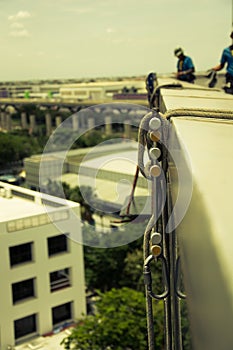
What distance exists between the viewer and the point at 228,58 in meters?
1.66

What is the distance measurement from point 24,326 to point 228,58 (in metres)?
0.99

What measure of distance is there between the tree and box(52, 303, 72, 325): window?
42.2 inches

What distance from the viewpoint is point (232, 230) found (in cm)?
21

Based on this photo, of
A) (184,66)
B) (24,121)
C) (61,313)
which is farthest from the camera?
(24,121)

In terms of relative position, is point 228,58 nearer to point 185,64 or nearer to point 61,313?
point 185,64

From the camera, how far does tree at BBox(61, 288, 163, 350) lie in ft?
10.5

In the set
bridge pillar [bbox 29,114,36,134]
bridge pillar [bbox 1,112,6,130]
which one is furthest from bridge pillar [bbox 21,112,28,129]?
bridge pillar [bbox 1,112,6,130]

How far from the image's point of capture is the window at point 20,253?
1035 millimetres

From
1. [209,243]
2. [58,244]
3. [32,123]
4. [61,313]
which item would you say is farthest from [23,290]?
[32,123]

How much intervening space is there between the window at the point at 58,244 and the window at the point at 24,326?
0.57 feet

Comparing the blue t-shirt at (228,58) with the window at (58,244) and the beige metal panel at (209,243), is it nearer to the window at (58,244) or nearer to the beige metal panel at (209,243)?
the window at (58,244)

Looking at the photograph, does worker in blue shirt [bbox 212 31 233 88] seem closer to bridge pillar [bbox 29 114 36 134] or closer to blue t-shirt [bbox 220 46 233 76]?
blue t-shirt [bbox 220 46 233 76]

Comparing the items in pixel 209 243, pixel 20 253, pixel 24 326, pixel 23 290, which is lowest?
pixel 24 326

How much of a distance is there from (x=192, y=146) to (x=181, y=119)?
12 centimetres
